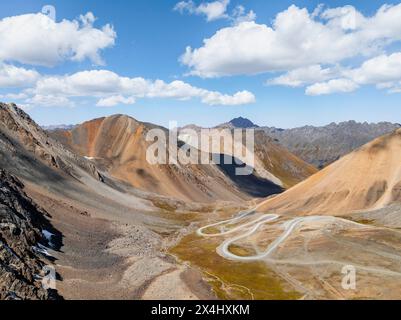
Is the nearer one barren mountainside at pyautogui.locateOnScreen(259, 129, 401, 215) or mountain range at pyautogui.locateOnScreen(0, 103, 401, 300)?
mountain range at pyautogui.locateOnScreen(0, 103, 401, 300)

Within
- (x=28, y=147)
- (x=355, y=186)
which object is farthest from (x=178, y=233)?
(x=355, y=186)

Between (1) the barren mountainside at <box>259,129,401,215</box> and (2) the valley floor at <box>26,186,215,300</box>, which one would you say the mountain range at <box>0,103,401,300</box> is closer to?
(2) the valley floor at <box>26,186,215,300</box>

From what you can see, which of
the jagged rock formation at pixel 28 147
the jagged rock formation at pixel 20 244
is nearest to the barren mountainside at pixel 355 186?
the jagged rock formation at pixel 28 147

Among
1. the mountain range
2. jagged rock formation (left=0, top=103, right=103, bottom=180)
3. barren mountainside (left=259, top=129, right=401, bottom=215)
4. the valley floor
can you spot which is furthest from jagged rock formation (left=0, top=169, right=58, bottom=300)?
barren mountainside (left=259, top=129, right=401, bottom=215)

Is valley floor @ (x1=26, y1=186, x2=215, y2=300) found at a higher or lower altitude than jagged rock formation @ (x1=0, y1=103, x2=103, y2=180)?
lower

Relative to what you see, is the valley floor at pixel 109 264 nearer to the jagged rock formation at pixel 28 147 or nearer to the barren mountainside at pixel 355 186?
the jagged rock formation at pixel 28 147

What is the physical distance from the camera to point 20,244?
67.6 meters

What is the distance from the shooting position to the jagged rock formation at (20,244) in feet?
176

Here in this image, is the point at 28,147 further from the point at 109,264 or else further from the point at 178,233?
the point at 109,264

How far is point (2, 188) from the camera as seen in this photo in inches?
3327

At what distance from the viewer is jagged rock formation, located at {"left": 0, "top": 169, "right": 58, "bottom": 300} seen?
176 feet

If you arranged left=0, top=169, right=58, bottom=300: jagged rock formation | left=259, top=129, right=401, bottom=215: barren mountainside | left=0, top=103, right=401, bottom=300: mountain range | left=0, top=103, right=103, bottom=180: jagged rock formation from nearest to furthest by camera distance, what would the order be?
1. left=0, top=169, right=58, bottom=300: jagged rock formation
2. left=0, top=103, right=401, bottom=300: mountain range
3. left=0, top=103, right=103, bottom=180: jagged rock formation
4. left=259, top=129, right=401, bottom=215: barren mountainside
